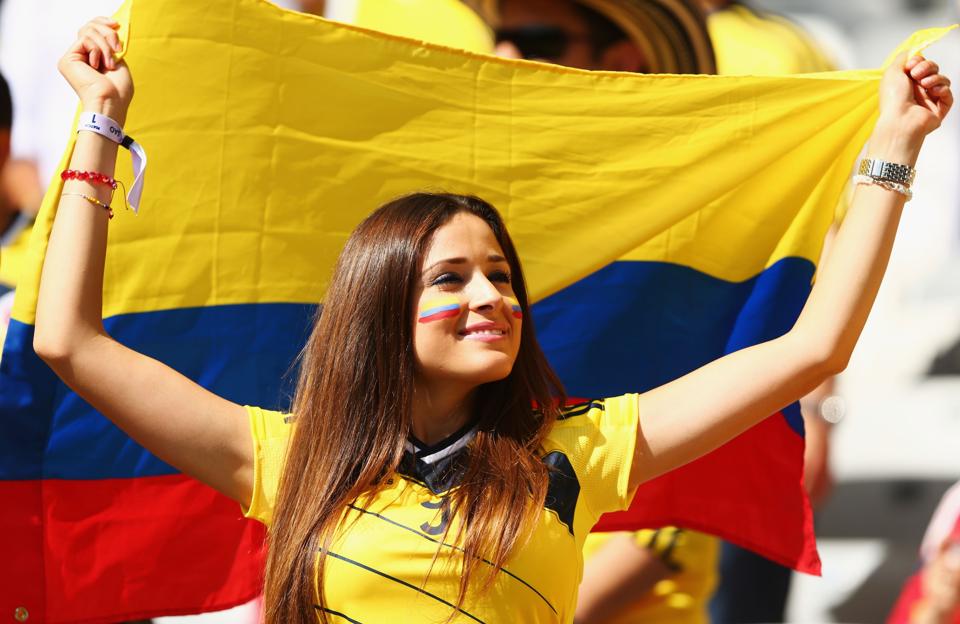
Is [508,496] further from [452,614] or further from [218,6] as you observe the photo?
[218,6]

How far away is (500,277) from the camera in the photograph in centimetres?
214

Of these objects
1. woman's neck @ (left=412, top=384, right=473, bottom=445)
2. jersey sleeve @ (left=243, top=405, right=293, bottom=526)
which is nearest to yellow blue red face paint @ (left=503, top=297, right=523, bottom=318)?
woman's neck @ (left=412, top=384, right=473, bottom=445)

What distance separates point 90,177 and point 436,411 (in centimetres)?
63

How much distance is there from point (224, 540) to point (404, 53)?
100 centimetres

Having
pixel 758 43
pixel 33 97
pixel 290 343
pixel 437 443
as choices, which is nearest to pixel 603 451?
pixel 437 443

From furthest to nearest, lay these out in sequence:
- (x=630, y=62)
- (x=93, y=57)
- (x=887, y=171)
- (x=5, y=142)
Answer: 1. (x=630, y=62)
2. (x=5, y=142)
3. (x=93, y=57)
4. (x=887, y=171)

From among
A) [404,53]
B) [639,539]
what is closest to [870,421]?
[639,539]

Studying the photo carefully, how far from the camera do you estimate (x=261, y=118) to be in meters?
2.64

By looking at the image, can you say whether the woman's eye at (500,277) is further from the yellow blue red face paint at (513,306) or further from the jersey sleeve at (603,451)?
the jersey sleeve at (603,451)

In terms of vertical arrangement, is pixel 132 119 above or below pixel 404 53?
below

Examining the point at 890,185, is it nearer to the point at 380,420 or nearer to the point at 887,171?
the point at 887,171

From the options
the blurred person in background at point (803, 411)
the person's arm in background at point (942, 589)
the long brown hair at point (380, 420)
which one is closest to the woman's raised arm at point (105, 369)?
the long brown hair at point (380, 420)

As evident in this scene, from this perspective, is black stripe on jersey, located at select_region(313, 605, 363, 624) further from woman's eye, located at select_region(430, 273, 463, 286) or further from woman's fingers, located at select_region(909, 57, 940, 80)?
woman's fingers, located at select_region(909, 57, 940, 80)

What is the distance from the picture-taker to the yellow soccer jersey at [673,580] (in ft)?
12.0
